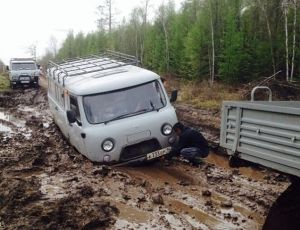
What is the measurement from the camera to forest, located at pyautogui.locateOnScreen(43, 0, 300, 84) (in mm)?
21250

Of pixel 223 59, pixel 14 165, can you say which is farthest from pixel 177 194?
pixel 223 59

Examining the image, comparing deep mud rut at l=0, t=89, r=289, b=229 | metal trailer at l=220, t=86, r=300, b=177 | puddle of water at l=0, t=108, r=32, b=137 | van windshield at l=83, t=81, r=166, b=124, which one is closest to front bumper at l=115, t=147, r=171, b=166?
deep mud rut at l=0, t=89, r=289, b=229

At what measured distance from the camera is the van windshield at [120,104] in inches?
348

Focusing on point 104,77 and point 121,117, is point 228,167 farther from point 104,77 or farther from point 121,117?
point 104,77


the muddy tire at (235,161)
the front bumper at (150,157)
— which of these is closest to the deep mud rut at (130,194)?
the front bumper at (150,157)

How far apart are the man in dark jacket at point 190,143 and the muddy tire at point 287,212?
10.9 ft

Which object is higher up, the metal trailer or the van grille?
the metal trailer

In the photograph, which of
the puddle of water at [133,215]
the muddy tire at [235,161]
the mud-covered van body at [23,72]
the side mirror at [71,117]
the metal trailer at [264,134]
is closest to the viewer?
the metal trailer at [264,134]

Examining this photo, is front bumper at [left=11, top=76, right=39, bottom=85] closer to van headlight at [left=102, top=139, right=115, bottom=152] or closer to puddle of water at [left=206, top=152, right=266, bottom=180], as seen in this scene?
puddle of water at [left=206, top=152, right=266, bottom=180]

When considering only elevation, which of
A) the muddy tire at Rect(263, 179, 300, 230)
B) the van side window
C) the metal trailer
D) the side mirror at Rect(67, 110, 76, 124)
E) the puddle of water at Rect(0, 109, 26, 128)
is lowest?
the puddle of water at Rect(0, 109, 26, 128)

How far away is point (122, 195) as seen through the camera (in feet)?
23.7

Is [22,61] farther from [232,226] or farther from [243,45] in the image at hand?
[232,226]

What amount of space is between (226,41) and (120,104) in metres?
15.9

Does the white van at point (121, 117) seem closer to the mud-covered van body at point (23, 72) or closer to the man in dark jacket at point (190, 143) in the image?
the man in dark jacket at point (190, 143)
